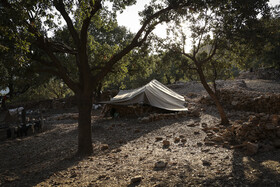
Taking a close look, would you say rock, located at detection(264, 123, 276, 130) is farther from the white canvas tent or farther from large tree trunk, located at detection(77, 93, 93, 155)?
the white canvas tent

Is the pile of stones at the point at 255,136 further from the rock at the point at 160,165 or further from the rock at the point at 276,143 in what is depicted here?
the rock at the point at 160,165

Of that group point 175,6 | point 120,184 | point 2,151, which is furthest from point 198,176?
point 2,151

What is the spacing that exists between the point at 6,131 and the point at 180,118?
32.6 feet

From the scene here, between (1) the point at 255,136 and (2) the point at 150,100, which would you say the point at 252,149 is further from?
(2) the point at 150,100

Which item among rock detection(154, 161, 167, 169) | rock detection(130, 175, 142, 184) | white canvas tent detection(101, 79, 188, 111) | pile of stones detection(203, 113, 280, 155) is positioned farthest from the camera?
white canvas tent detection(101, 79, 188, 111)

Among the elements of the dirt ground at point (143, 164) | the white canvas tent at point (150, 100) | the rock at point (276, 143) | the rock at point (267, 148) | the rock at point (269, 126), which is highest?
the white canvas tent at point (150, 100)

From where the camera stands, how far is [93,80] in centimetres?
623

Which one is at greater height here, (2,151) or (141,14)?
(141,14)

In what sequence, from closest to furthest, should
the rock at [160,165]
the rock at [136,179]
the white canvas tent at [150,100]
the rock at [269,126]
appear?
the rock at [136,179] < the rock at [160,165] < the rock at [269,126] < the white canvas tent at [150,100]

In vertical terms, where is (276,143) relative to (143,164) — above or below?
above

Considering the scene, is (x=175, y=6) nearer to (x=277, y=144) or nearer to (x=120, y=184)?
(x=277, y=144)

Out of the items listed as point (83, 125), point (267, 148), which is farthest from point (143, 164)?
point (267, 148)

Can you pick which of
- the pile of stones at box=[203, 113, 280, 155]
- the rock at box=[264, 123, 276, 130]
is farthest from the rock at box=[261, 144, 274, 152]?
the rock at box=[264, 123, 276, 130]

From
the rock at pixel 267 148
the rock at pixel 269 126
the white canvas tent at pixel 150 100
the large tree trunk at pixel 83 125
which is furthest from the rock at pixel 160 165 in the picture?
the white canvas tent at pixel 150 100
